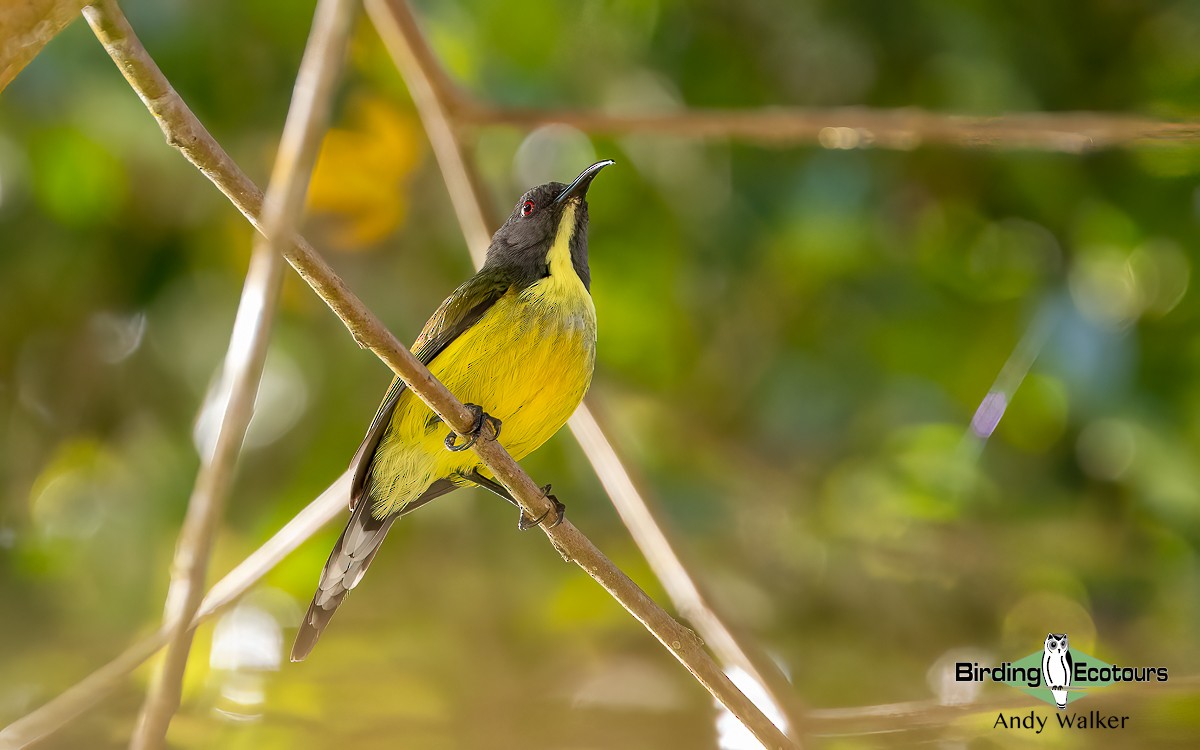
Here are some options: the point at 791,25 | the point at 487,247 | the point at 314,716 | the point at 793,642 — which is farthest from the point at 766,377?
the point at 314,716

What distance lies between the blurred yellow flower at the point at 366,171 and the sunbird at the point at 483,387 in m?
1.53

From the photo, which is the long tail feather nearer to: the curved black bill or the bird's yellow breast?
the bird's yellow breast

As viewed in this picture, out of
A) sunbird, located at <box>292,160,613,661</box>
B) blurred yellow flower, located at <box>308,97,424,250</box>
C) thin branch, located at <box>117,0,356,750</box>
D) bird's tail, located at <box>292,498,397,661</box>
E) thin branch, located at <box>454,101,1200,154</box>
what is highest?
blurred yellow flower, located at <box>308,97,424,250</box>

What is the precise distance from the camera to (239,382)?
53.4 inches

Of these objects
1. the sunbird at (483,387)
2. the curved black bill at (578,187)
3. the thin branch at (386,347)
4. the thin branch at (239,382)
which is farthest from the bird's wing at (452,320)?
the thin branch at (239,382)

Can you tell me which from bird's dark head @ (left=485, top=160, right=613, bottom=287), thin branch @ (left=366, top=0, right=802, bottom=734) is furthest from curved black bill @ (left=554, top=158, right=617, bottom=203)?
thin branch @ (left=366, top=0, right=802, bottom=734)

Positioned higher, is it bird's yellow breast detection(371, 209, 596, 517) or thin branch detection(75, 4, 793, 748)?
bird's yellow breast detection(371, 209, 596, 517)

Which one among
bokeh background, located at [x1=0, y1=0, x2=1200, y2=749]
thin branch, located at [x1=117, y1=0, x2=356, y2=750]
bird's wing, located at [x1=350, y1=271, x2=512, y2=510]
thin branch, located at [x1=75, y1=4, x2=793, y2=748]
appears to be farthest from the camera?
bokeh background, located at [x1=0, y1=0, x2=1200, y2=749]

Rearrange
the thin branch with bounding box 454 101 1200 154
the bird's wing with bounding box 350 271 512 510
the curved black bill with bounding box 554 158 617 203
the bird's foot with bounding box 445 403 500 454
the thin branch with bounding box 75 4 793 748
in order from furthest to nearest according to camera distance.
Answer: the curved black bill with bounding box 554 158 617 203
the bird's wing with bounding box 350 271 512 510
the thin branch with bounding box 454 101 1200 154
the bird's foot with bounding box 445 403 500 454
the thin branch with bounding box 75 4 793 748

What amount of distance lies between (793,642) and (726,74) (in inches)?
97.2

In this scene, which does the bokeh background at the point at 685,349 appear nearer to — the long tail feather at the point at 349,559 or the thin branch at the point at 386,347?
the long tail feather at the point at 349,559

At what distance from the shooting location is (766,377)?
4.75 meters

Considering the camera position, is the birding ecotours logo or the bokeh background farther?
the bokeh background

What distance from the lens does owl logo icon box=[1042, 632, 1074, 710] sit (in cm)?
313
